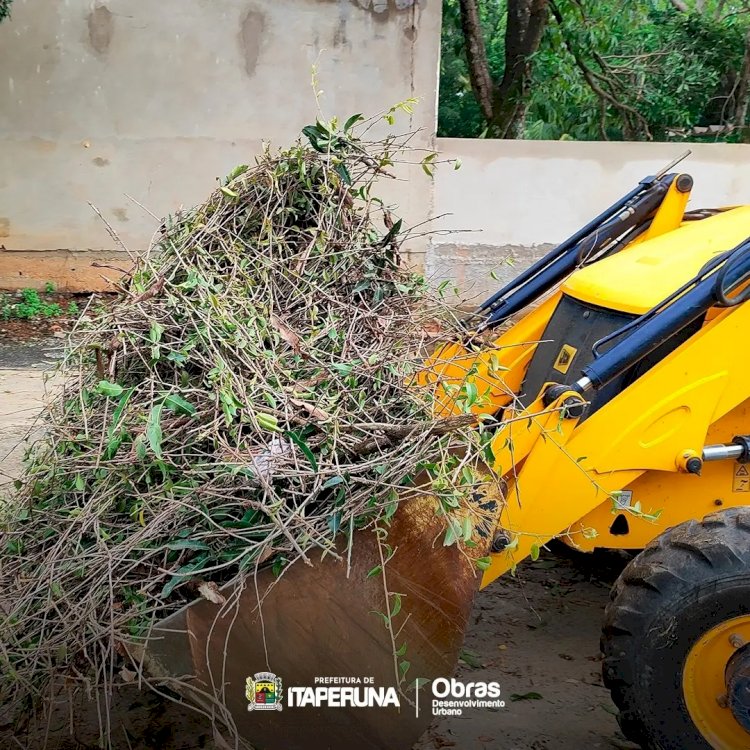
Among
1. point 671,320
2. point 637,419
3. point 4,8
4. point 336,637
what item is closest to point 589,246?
point 671,320

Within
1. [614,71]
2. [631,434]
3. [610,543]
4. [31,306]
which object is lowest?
[31,306]

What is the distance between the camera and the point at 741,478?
2.59 m

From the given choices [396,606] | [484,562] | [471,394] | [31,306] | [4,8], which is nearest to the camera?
[396,606]

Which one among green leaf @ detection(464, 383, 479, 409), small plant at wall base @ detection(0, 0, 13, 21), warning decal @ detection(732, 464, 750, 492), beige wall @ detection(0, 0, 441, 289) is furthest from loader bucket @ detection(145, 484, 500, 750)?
small plant at wall base @ detection(0, 0, 13, 21)

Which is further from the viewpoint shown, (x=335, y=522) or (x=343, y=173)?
(x=343, y=173)

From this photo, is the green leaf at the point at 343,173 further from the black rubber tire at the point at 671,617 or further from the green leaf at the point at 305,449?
the black rubber tire at the point at 671,617

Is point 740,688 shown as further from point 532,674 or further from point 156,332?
point 156,332

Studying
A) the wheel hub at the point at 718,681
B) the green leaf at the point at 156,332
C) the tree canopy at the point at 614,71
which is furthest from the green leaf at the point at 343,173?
the tree canopy at the point at 614,71

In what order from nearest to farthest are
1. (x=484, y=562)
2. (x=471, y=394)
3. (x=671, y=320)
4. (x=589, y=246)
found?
(x=484, y=562) → (x=471, y=394) → (x=671, y=320) → (x=589, y=246)

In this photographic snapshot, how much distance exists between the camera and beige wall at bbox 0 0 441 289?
7258 millimetres

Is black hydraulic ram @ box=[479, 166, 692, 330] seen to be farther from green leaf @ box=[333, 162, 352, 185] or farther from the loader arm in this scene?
the loader arm

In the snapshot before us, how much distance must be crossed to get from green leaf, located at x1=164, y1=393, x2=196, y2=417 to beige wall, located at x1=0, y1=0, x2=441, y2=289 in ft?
18.0

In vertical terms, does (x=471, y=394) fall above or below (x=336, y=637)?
above

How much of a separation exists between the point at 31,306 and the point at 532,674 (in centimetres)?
609
